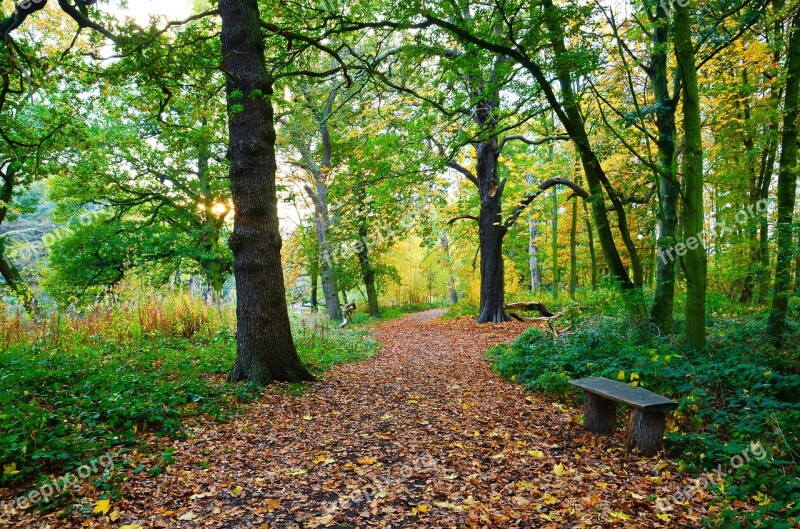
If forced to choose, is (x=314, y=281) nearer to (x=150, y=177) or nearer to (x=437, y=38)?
(x=150, y=177)

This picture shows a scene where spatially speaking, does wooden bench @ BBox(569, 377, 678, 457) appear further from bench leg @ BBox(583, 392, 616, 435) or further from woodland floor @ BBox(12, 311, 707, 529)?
woodland floor @ BBox(12, 311, 707, 529)

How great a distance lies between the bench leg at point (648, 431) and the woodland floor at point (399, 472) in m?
0.13

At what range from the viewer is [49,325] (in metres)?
6.45

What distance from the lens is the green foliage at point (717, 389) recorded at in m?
2.77

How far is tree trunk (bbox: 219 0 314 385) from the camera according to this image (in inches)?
216

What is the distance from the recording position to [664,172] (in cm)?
563

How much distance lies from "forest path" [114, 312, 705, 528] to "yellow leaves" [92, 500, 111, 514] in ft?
0.27

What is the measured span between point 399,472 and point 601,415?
213cm
